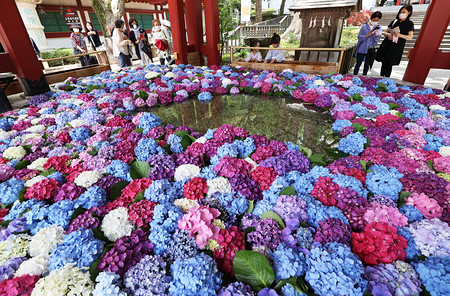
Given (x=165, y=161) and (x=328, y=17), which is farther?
(x=328, y=17)

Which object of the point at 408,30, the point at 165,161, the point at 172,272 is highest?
the point at 408,30

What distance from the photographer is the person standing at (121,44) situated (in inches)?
240

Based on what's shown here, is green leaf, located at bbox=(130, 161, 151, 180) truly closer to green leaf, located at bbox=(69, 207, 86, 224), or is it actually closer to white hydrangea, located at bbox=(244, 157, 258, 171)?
green leaf, located at bbox=(69, 207, 86, 224)

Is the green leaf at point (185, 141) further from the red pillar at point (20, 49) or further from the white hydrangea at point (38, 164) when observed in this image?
the red pillar at point (20, 49)

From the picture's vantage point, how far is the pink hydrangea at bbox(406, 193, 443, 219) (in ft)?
5.04

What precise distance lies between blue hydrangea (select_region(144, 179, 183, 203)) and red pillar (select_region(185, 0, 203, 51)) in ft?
23.3

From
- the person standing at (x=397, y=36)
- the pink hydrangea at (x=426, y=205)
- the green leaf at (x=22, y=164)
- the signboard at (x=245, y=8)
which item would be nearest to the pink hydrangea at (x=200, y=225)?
the pink hydrangea at (x=426, y=205)

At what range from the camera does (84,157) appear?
231 cm

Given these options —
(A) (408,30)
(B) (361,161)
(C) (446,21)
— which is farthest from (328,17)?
(B) (361,161)

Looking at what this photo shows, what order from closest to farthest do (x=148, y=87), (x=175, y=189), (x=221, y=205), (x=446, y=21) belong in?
(x=221, y=205), (x=175, y=189), (x=446, y=21), (x=148, y=87)

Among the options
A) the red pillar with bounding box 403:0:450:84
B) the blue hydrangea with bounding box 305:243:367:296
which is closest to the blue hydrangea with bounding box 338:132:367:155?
the blue hydrangea with bounding box 305:243:367:296

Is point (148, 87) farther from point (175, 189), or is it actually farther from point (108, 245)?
point (108, 245)

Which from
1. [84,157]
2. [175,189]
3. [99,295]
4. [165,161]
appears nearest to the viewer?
[99,295]

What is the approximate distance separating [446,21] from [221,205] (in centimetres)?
509
